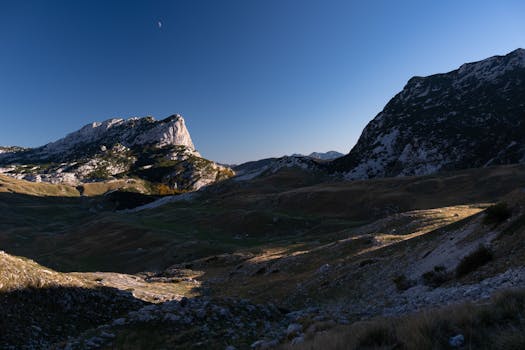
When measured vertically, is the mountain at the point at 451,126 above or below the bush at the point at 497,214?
above

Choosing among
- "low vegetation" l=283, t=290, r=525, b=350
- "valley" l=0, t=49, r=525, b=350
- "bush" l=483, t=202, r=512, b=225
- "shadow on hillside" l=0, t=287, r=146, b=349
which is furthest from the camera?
"bush" l=483, t=202, r=512, b=225

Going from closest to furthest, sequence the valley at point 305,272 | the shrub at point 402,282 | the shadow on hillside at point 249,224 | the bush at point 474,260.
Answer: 1. the valley at point 305,272
2. the bush at point 474,260
3. the shrub at point 402,282
4. the shadow on hillside at point 249,224

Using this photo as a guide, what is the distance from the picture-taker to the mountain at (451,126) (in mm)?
115938

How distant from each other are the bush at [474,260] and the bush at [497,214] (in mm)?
3634

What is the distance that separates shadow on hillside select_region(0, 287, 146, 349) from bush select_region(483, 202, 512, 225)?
2119cm

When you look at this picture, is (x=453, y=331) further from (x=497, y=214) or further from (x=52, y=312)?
(x=52, y=312)

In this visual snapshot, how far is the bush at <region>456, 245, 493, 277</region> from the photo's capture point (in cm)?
1477

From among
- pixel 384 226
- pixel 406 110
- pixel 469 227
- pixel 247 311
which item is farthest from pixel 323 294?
pixel 406 110

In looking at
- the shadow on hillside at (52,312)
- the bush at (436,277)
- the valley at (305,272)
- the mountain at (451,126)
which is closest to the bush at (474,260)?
the valley at (305,272)

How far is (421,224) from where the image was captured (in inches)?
1494

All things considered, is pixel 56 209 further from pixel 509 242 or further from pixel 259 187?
pixel 509 242

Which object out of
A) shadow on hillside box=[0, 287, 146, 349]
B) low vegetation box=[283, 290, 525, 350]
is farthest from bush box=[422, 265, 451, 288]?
shadow on hillside box=[0, 287, 146, 349]

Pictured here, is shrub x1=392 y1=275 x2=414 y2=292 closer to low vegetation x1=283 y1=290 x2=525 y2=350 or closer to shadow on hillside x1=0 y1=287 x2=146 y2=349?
low vegetation x1=283 y1=290 x2=525 y2=350

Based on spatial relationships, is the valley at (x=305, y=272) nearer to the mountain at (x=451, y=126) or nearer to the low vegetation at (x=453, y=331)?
the low vegetation at (x=453, y=331)
